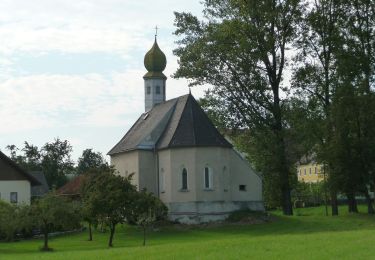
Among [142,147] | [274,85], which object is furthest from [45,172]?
[274,85]

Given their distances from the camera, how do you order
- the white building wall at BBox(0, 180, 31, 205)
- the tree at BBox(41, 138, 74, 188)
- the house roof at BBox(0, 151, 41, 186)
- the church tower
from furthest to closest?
the tree at BBox(41, 138, 74, 188)
the church tower
the house roof at BBox(0, 151, 41, 186)
the white building wall at BBox(0, 180, 31, 205)

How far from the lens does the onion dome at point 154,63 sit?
6981cm

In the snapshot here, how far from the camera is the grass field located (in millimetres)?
23719

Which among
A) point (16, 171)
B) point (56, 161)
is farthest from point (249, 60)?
point (56, 161)

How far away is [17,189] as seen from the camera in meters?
60.2

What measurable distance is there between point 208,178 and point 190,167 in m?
1.70

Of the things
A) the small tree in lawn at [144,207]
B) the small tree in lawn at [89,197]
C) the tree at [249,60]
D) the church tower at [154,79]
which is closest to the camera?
the small tree in lawn at [89,197]

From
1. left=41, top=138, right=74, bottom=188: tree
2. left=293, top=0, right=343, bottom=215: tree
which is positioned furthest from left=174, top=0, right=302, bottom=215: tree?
left=41, top=138, right=74, bottom=188: tree

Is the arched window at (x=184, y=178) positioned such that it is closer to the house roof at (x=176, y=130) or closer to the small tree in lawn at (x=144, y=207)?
the house roof at (x=176, y=130)

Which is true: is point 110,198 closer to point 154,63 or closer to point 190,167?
point 190,167

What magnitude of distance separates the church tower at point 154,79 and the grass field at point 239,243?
80.9 feet

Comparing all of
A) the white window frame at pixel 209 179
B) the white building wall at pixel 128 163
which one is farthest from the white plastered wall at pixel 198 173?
the white building wall at pixel 128 163

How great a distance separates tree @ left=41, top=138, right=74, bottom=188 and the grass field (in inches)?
2295

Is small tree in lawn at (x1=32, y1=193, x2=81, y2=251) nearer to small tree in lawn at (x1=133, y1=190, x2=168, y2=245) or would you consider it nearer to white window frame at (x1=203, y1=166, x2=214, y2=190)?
small tree in lawn at (x1=133, y1=190, x2=168, y2=245)
